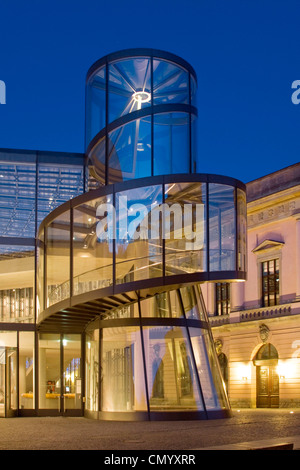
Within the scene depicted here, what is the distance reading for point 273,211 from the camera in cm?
4341

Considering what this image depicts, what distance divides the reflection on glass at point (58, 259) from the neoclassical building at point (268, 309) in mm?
17644

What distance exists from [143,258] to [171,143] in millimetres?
7105

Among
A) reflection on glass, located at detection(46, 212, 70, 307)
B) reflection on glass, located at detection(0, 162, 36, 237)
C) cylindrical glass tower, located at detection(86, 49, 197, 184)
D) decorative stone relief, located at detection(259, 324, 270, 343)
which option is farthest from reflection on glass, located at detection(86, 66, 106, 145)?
decorative stone relief, located at detection(259, 324, 270, 343)

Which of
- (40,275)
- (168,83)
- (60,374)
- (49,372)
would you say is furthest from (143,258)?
(168,83)

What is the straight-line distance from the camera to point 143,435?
17656mm

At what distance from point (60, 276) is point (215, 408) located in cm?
721

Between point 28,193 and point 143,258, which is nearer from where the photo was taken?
point 143,258

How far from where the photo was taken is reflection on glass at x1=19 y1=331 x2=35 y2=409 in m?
28.6

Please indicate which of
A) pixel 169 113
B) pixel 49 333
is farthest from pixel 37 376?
pixel 169 113

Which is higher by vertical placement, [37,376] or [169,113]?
[169,113]

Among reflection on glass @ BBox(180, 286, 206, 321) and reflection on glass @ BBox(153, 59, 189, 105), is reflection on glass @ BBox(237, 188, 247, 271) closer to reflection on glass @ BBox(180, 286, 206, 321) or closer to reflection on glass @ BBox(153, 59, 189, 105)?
reflection on glass @ BBox(180, 286, 206, 321)

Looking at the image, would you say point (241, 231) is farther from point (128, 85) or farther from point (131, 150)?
point (128, 85)
